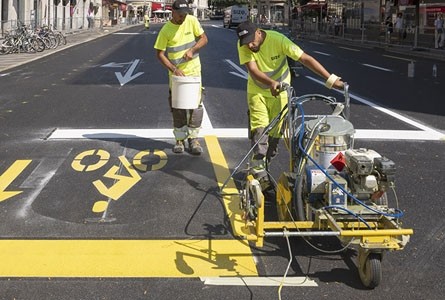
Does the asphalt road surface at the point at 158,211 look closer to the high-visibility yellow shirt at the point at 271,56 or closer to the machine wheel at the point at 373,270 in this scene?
the machine wheel at the point at 373,270

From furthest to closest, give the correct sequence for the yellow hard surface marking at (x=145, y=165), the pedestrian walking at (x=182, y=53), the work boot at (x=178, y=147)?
the work boot at (x=178, y=147), the pedestrian walking at (x=182, y=53), the yellow hard surface marking at (x=145, y=165)

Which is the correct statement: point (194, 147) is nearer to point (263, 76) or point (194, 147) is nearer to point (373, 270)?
point (263, 76)

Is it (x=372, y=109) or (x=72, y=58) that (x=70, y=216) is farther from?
(x=72, y=58)

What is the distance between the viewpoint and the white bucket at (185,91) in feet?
26.3

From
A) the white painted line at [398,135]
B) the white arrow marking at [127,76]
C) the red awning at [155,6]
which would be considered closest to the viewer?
the white painted line at [398,135]

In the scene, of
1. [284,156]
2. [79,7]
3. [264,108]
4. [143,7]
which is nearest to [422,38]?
[284,156]

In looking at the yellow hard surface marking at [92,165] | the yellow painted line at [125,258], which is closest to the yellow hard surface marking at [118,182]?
the yellow hard surface marking at [92,165]

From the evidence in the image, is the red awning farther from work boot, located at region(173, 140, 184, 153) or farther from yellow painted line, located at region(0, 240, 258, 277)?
yellow painted line, located at region(0, 240, 258, 277)

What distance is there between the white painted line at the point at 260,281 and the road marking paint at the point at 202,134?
16.6 feet

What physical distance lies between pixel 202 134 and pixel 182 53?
1.85 metres

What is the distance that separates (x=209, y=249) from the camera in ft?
16.4

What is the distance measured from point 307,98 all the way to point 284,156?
10.00 ft

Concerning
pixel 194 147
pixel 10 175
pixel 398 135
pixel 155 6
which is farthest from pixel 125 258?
pixel 155 6

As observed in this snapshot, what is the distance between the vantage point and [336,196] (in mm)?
4484
